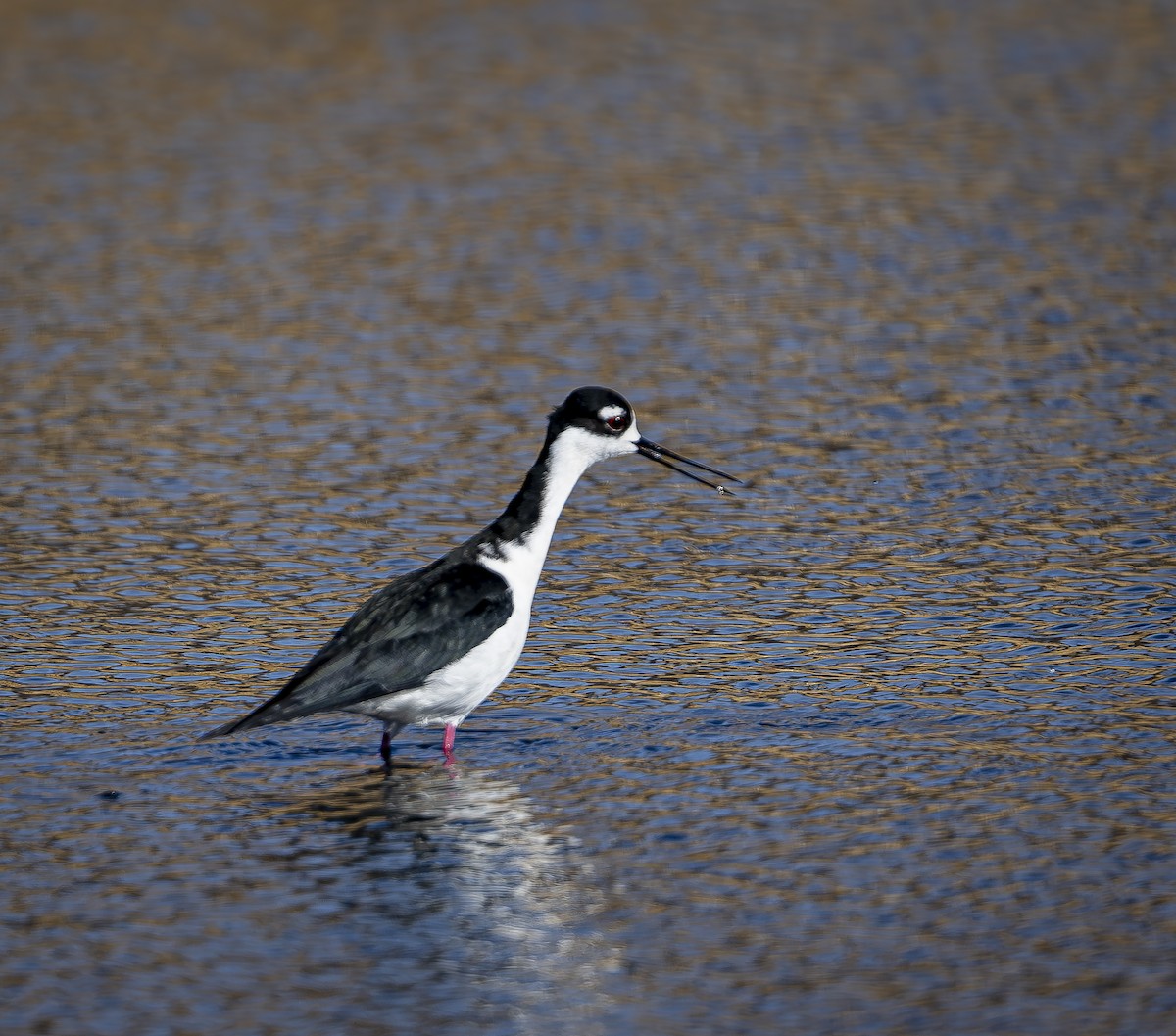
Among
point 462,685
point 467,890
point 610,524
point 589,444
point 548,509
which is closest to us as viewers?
point 467,890

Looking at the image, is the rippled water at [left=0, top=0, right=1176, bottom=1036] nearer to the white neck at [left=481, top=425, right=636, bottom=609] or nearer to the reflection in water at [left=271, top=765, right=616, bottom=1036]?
the reflection in water at [left=271, top=765, right=616, bottom=1036]

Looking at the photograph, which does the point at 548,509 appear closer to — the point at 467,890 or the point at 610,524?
the point at 467,890

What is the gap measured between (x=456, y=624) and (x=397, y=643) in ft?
0.79

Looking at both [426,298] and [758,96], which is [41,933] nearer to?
[426,298]

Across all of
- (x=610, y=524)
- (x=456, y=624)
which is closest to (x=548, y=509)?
(x=456, y=624)

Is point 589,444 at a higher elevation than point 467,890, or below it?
higher

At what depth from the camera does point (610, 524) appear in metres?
11.0

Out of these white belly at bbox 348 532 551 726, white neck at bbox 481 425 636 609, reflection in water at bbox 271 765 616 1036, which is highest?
white neck at bbox 481 425 636 609

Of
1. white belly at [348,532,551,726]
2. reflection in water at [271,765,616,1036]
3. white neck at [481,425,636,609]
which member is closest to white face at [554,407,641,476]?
white neck at [481,425,636,609]

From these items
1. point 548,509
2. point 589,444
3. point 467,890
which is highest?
point 589,444

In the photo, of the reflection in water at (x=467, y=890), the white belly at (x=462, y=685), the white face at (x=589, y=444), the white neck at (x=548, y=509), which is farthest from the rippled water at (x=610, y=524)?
the white face at (x=589, y=444)

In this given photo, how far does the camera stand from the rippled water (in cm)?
642

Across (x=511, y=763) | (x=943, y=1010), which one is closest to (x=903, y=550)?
(x=511, y=763)

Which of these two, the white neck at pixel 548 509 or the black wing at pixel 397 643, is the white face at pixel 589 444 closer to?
the white neck at pixel 548 509
